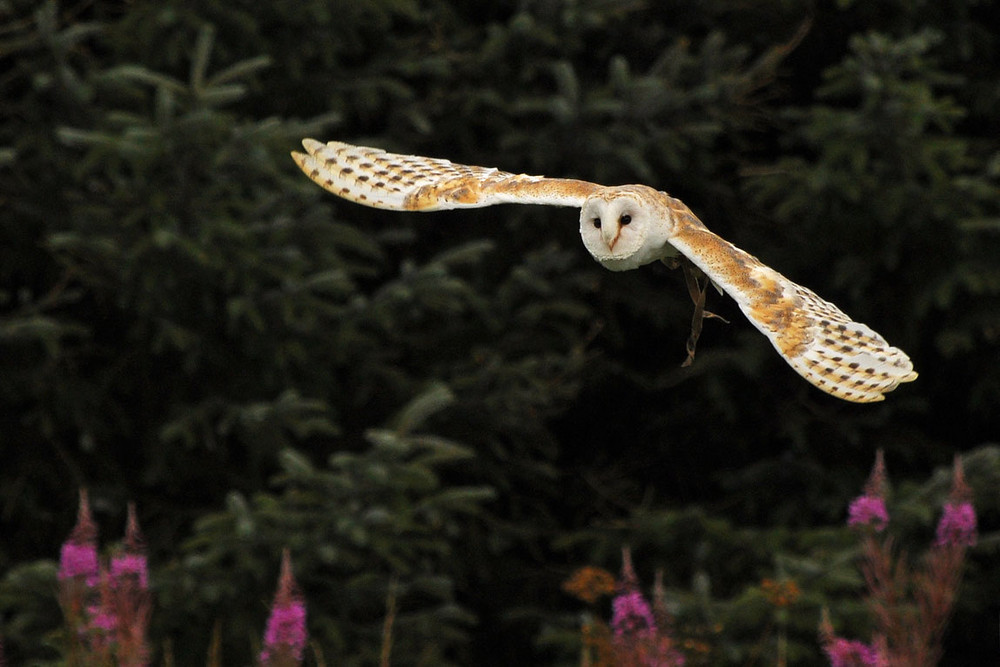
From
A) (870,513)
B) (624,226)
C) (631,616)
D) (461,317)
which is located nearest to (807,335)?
(624,226)

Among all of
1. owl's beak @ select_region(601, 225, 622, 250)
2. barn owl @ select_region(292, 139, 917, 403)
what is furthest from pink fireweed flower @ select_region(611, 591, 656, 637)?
owl's beak @ select_region(601, 225, 622, 250)

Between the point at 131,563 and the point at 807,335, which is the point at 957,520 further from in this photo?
the point at 131,563

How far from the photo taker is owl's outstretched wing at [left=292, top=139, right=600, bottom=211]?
151 inches

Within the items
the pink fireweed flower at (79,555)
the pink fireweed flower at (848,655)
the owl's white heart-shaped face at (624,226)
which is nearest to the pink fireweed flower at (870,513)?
the pink fireweed flower at (848,655)

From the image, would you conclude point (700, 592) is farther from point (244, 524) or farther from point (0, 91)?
point (0, 91)

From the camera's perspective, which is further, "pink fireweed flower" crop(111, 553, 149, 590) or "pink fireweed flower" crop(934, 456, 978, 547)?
"pink fireweed flower" crop(934, 456, 978, 547)

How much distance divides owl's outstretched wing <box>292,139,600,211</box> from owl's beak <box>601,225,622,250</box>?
0.60ft

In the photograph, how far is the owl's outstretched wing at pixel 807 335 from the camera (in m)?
3.39

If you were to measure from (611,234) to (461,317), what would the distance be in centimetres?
462

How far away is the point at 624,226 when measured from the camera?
3.63m

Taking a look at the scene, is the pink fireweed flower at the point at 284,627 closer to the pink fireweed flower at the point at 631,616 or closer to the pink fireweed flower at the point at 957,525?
the pink fireweed flower at the point at 631,616

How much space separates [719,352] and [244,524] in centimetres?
305

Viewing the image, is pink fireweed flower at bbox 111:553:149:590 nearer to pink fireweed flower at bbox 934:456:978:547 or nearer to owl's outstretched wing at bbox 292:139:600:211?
→ owl's outstretched wing at bbox 292:139:600:211

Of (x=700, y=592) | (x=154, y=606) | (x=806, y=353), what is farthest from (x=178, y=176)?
(x=806, y=353)
